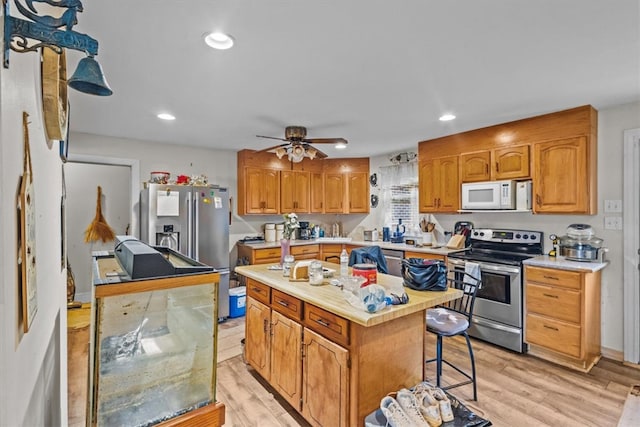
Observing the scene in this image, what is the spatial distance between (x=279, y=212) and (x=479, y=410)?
376cm

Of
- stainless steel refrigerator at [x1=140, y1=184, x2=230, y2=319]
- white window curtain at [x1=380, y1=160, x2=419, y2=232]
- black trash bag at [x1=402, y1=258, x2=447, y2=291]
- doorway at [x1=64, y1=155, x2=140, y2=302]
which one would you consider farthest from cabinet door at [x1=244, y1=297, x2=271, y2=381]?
white window curtain at [x1=380, y1=160, x2=419, y2=232]

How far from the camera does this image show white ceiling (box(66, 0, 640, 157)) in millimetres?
1586

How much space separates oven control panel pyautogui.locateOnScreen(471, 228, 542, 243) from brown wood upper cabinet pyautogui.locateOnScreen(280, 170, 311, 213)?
2.68m

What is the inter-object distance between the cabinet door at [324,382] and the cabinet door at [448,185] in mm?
2820

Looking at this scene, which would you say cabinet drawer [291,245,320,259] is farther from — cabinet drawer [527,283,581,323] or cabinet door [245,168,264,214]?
cabinet drawer [527,283,581,323]

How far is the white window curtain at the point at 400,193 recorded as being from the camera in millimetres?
4996

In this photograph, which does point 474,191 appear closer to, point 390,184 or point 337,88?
point 390,184

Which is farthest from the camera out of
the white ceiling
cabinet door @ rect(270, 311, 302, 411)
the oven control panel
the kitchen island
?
the oven control panel

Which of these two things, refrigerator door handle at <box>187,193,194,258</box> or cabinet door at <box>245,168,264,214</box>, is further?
cabinet door at <box>245,168,264,214</box>

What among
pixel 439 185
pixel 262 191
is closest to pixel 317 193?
pixel 262 191

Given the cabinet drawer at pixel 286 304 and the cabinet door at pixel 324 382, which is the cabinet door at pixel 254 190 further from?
the cabinet door at pixel 324 382

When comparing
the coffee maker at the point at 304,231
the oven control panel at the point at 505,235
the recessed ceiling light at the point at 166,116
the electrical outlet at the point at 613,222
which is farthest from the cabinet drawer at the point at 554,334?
the recessed ceiling light at the point at 166,116

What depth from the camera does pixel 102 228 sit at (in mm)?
3867

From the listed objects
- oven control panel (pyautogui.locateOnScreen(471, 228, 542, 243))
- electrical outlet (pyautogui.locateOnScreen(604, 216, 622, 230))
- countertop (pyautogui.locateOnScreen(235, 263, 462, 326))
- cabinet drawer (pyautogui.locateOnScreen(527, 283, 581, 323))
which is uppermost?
electrical outlet (pyautogui.locateOnScreen(604, 216, 622, 230))
